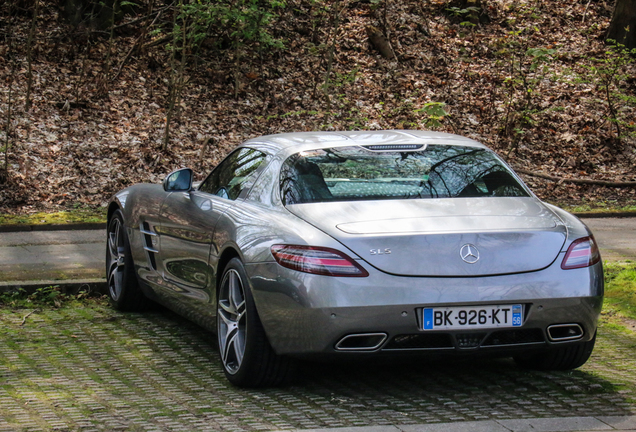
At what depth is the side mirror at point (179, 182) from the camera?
6.49m

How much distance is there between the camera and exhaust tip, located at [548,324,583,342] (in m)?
4.81

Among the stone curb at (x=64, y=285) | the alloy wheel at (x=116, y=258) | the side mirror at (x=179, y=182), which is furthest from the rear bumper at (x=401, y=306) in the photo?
the stone curb at (x=64, y=285)

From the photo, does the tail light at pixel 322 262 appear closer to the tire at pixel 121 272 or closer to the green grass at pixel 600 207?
the tire at pixel 121 272

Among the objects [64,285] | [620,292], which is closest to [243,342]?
[64,285]

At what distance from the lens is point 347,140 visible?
585 cm

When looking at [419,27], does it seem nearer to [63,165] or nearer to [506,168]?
[63,165]

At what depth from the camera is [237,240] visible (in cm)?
521

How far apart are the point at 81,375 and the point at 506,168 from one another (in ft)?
9.69

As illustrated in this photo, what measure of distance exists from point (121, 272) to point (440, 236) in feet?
12.4

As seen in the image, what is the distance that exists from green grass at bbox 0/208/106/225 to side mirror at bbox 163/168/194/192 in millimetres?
6647

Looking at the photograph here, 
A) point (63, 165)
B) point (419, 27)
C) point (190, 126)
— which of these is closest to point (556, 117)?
point (419, 27)

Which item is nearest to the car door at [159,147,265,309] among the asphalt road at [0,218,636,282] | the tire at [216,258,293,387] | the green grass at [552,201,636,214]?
the tire at [216,258,293,387]

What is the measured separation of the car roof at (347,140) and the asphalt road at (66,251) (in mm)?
3393

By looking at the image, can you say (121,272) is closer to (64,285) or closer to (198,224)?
(64,285)
